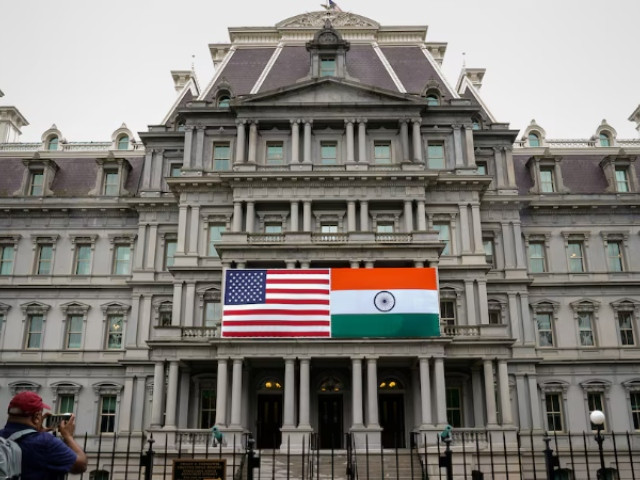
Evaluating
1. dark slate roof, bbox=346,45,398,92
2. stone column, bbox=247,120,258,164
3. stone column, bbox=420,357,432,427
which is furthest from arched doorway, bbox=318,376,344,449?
dark slate roof, bbox=346,45,398,92

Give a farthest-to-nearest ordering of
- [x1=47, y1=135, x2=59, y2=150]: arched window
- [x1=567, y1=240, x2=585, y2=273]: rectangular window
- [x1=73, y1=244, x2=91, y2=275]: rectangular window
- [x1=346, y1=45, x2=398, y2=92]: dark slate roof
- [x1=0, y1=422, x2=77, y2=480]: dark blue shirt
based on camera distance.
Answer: [x1=47, y1=135, x2=59, y2=150]: arched window, [x1=346, y1=45, x2=398, y2=92]: dark slate roof, [x1=73, y1=244, x2=91, y2=275]: rectangular window, [x1=567, y1=240, x2=585, y2=273]: rectangular window, [x1=0, y1=422, x2=77, y2=480]: dark blue shirt

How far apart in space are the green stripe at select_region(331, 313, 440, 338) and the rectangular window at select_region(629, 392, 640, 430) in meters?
13.6

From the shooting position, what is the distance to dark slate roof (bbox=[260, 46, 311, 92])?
4156 centimetres

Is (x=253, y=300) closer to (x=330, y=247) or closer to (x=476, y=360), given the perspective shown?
(x=330, y=247)

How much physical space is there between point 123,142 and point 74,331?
14026mm

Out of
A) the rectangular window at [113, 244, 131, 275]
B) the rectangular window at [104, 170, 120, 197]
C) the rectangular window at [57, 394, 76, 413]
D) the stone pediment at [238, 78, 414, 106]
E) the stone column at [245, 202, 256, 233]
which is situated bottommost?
the rectangular window at [57, 394, 76, 413]

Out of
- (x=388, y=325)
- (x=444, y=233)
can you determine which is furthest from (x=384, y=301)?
(x=444, y=233)

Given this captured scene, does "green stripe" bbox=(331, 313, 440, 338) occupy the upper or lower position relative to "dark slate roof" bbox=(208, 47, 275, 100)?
lower

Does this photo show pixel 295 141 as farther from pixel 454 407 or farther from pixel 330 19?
pixel 454 407

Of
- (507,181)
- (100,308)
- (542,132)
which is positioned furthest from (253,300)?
(542,132)

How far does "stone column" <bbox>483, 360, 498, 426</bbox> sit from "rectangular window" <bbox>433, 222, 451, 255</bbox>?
23.1 feet

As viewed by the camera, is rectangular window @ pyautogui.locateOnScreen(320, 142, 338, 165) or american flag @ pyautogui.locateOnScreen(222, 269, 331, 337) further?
rectangular window @ pyautogui.locateOnScreen(320, 142, 338, 165)

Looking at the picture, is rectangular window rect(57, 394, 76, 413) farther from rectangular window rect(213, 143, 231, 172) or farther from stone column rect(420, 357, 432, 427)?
stone column rect(420, 357, 432, 427)

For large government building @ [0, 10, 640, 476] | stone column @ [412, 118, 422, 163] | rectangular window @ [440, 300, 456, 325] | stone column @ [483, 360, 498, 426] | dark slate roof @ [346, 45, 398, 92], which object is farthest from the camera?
dark slate roof @ [346, 45, 398, 92]
